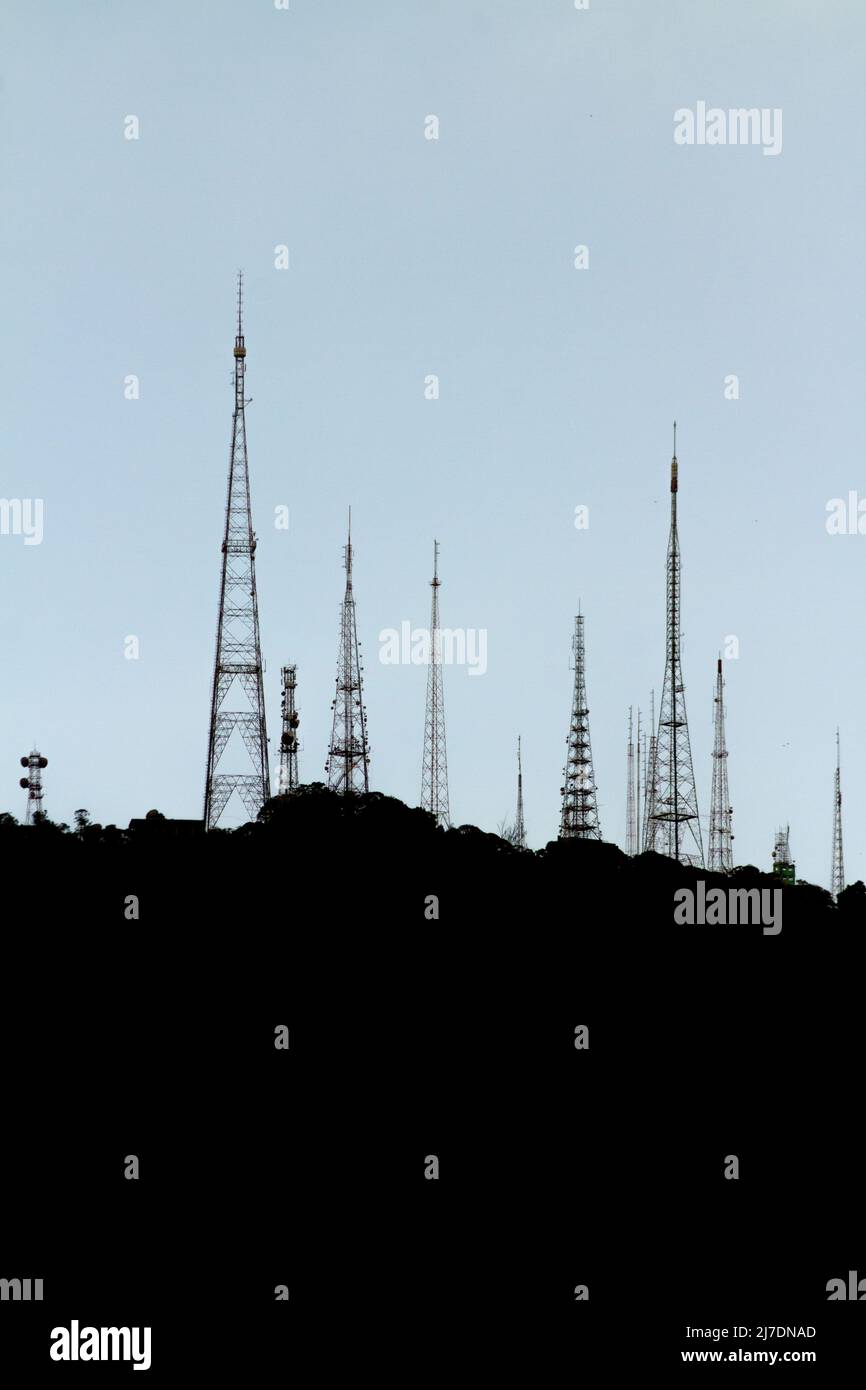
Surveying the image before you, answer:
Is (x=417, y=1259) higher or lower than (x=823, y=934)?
lower

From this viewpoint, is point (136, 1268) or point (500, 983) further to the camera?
point (500, 983)

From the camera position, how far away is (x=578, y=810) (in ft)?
371

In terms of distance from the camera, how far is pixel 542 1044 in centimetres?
6094

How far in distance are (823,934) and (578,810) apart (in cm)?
4667

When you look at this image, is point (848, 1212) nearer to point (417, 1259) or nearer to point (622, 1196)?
point (622, 1196)

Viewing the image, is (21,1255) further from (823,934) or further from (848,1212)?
(823,934)

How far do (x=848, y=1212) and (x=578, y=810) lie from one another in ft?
180

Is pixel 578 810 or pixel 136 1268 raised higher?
pixel 578 810

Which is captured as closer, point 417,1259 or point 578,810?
point 417,1259
